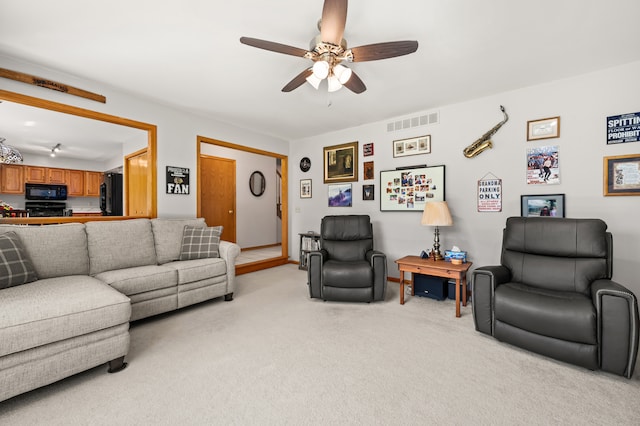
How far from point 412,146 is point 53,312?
13.4 feet

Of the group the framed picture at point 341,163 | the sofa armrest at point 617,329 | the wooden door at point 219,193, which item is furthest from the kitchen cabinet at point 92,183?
the sofa armrest at point 617,329

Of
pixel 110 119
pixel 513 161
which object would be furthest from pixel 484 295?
pixel 110 119

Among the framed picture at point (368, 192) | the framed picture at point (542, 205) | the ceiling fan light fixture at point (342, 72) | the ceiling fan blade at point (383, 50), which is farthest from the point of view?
the framed picture at point (368, 192)

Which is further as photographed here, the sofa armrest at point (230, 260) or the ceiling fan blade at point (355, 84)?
the sofa armrest at point (230, 260)

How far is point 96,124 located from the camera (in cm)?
427

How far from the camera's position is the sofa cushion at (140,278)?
244 centimetres

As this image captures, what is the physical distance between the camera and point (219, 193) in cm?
591

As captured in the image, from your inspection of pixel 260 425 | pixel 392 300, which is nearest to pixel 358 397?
pixel 260 425

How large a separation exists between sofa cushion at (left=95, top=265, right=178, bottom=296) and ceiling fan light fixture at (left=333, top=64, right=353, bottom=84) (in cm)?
245

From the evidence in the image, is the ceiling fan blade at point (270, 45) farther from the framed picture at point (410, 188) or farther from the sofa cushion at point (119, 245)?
the framed picture at point (410, 188)

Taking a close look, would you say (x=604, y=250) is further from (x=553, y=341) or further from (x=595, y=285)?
(x=553, y=341)

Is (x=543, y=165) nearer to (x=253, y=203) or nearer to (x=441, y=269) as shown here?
(x=441, y=269)

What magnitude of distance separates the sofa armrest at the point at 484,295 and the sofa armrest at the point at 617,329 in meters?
0.61

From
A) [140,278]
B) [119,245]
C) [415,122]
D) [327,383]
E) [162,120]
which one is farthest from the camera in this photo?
[415,122]
